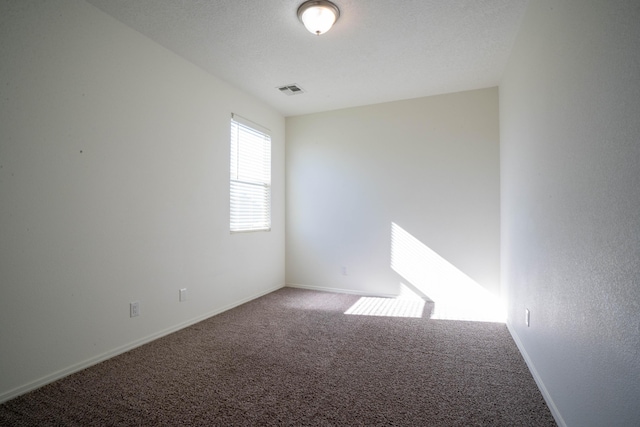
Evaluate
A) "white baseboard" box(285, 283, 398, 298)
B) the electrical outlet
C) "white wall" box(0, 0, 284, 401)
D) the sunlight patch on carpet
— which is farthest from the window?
the sunlight patch on carpet

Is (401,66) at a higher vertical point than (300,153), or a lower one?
higher

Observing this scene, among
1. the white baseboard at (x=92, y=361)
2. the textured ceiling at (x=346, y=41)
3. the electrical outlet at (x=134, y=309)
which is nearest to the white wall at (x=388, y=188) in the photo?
the textured ceiling at (x=346, y=41)

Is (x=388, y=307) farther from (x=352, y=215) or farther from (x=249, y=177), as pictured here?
(x=249, y=177)

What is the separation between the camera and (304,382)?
6.89ft

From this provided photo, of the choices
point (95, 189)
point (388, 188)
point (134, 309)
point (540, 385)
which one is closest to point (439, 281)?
point (388, 188)

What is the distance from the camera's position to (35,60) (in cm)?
206

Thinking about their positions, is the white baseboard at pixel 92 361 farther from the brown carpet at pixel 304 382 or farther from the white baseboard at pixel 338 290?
the white baseboard at pixel 338 290

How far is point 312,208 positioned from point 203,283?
1991 mm

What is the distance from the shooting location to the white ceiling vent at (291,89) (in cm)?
387

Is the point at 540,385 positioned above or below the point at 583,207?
below

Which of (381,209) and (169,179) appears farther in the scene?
(381,209)

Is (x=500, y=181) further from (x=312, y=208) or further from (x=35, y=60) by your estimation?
(x=35, y=60)

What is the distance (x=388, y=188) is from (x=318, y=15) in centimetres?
247

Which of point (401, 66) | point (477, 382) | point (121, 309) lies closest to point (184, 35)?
point (401, 66)
